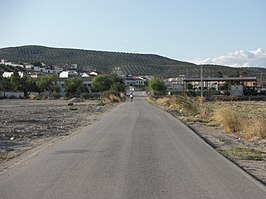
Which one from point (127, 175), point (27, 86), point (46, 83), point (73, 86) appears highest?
point (127, 175)

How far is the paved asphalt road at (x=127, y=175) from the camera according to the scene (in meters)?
8.56

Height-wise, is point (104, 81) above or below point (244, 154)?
above

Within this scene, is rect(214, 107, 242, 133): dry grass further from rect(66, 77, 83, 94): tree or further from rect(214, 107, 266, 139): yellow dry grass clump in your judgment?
rect(66, 77, 83, 94): tree

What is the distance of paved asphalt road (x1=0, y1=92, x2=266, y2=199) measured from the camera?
8.56 m

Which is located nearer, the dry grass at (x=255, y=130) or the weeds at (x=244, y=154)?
the weeds at (x=244, y=154)

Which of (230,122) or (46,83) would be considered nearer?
(230,122)

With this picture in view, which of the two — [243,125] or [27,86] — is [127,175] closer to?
[243,125]

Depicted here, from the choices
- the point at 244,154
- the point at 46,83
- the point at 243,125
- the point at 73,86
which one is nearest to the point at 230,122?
the point at 243,125

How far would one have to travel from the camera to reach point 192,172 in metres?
11.0

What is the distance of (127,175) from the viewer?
10.4m

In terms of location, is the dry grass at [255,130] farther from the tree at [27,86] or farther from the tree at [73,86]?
the tree at [73,86]

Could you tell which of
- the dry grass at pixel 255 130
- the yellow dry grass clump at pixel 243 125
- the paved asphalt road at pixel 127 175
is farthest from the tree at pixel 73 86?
the paved asphalt road at pixel 127 175

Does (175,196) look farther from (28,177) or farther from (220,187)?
(28,177)

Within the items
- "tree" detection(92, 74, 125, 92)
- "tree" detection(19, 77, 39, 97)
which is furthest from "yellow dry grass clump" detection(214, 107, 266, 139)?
"tree" detection(92, 74, 125, 92)
